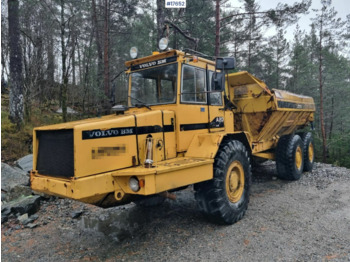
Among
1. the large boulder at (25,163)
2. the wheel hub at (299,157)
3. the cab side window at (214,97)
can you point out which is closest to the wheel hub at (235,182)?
the cab side window at (214,97)

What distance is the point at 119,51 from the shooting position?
1981 centimetres

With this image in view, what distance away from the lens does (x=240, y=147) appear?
493cm

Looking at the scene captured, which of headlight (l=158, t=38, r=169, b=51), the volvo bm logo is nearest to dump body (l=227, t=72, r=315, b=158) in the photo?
headlight (l=158, t=38, r=169, b=51)

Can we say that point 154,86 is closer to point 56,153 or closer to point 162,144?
point 162,144

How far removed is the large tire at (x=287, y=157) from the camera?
7301mm

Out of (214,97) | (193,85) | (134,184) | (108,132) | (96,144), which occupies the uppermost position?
(193,85)

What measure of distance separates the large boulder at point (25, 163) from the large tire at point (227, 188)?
503 cm

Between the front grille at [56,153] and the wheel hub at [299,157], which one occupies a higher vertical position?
the front grille at [56,153]

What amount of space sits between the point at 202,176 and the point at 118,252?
160 cm

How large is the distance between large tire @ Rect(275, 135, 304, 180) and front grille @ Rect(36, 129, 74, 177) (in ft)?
18.9

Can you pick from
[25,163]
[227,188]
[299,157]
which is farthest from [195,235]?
[25,163]

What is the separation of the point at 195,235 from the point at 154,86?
252cm

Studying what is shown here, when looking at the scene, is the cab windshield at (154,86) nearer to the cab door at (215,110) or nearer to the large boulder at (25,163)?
the cab door at (215,110)

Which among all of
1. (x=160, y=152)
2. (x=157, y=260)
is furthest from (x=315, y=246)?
(x=160, y=152)
